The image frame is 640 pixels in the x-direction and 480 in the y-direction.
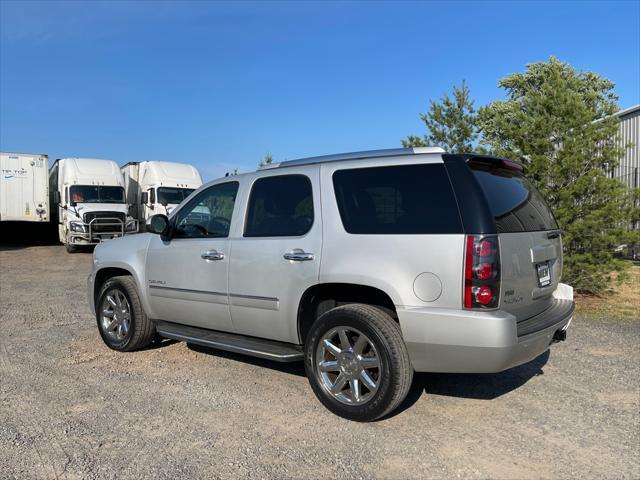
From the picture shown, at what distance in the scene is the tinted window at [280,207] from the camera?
437 cm

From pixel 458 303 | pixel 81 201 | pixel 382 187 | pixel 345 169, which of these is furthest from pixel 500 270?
pixel 81 201

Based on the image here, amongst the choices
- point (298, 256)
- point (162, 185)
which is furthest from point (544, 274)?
point (162, 185)

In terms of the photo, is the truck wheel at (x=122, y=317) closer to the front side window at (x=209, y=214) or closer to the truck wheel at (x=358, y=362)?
the front side window at (x=209, y=214)

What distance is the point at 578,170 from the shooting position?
26.2 feet

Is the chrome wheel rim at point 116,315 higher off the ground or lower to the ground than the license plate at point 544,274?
lower

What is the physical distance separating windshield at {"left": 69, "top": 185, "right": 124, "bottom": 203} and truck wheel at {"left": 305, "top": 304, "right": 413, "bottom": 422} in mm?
17461

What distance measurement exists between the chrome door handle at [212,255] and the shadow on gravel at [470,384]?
2014 mm

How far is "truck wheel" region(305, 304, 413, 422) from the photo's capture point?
3688 mm

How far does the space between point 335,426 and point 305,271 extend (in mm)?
1168

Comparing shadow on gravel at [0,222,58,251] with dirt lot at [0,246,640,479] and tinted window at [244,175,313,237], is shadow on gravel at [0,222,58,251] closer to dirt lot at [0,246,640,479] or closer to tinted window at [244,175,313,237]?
dirt lot at [0,246,640,479]

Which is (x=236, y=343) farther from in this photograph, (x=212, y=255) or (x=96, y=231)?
(x=96, y=231)

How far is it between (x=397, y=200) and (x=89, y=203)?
1780cm

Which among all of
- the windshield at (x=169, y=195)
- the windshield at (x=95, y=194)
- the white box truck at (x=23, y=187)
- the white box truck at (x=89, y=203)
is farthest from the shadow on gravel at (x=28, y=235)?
the windshield at (x=169, y=195)

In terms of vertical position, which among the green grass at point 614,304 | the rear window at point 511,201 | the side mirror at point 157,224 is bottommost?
the green grass at point 614,304
